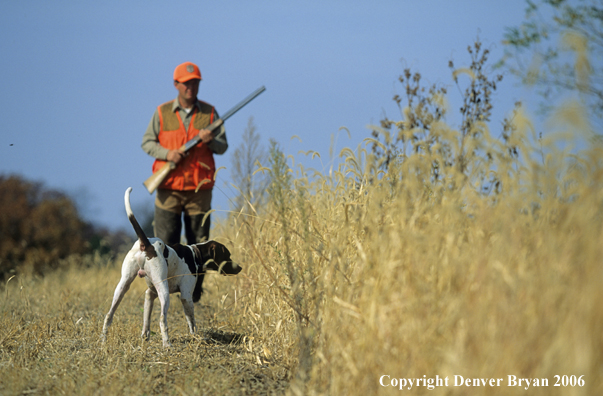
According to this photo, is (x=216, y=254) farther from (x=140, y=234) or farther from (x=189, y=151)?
(x=189, y=151)

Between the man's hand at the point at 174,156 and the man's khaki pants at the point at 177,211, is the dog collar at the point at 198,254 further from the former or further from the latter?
the man's hand at the point at 174,156

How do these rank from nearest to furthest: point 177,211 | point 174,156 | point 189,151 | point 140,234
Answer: point 140,234 → point 174,156 → point 189,151 → point 177,211

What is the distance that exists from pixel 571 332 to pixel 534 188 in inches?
30.7

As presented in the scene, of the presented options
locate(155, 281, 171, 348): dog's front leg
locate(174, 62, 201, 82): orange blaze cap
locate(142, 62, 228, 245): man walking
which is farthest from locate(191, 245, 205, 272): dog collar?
locate(174, 62, 201, 82): orange blaze cap

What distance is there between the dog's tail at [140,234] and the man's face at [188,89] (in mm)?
2012

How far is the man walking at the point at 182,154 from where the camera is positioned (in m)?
5.62

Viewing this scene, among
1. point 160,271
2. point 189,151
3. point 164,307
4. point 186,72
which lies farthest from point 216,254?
point 186,72

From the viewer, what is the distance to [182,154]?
5.53 meters

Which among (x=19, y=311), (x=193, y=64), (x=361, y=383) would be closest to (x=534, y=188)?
(x=361, y=383)

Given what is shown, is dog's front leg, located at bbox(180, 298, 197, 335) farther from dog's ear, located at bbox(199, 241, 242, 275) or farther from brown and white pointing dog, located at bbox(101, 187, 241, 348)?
dog's ear, located at bbox(199, 241, 242, 275)

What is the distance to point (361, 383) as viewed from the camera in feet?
7.88

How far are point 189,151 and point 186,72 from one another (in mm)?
931

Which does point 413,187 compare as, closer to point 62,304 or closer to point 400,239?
point 400,239

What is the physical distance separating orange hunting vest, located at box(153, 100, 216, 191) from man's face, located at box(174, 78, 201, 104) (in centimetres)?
16
